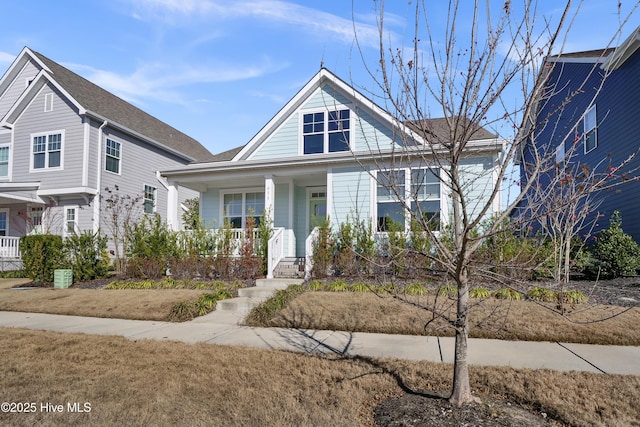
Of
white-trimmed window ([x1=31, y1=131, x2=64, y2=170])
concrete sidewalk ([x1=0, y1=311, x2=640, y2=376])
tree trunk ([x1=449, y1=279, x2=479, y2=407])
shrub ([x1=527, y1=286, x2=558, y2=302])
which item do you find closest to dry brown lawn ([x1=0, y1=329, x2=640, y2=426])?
concrete sidewalk ([x1=0, y1=311, x2=640, y2=376])

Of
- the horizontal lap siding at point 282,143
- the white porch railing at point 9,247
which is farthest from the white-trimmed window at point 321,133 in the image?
the white porch railing at point 9,247

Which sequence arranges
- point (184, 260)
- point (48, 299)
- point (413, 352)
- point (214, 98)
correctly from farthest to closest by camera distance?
point (184, 260) < point (214, 98) < point (48, 299) < point (413, 352)

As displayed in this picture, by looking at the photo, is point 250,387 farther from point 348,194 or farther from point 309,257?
point 348,194

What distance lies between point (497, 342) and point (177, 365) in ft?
14.0

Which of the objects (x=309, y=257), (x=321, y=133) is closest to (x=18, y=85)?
(x=321, y=133)

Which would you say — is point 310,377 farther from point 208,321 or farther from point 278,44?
point 278,44

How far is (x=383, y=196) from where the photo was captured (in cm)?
1113

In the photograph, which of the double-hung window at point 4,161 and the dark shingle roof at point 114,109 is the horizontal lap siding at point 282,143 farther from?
the double-hung window at point 4,161

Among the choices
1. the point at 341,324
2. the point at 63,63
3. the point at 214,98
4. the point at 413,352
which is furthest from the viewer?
the point at 63,63

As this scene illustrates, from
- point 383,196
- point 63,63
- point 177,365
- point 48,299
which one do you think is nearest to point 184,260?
point 48,299

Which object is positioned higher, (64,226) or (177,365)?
(64,226)

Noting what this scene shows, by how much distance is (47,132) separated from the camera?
53.6 feet

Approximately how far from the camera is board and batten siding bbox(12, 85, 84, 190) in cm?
1564

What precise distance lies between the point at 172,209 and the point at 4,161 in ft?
35.6
